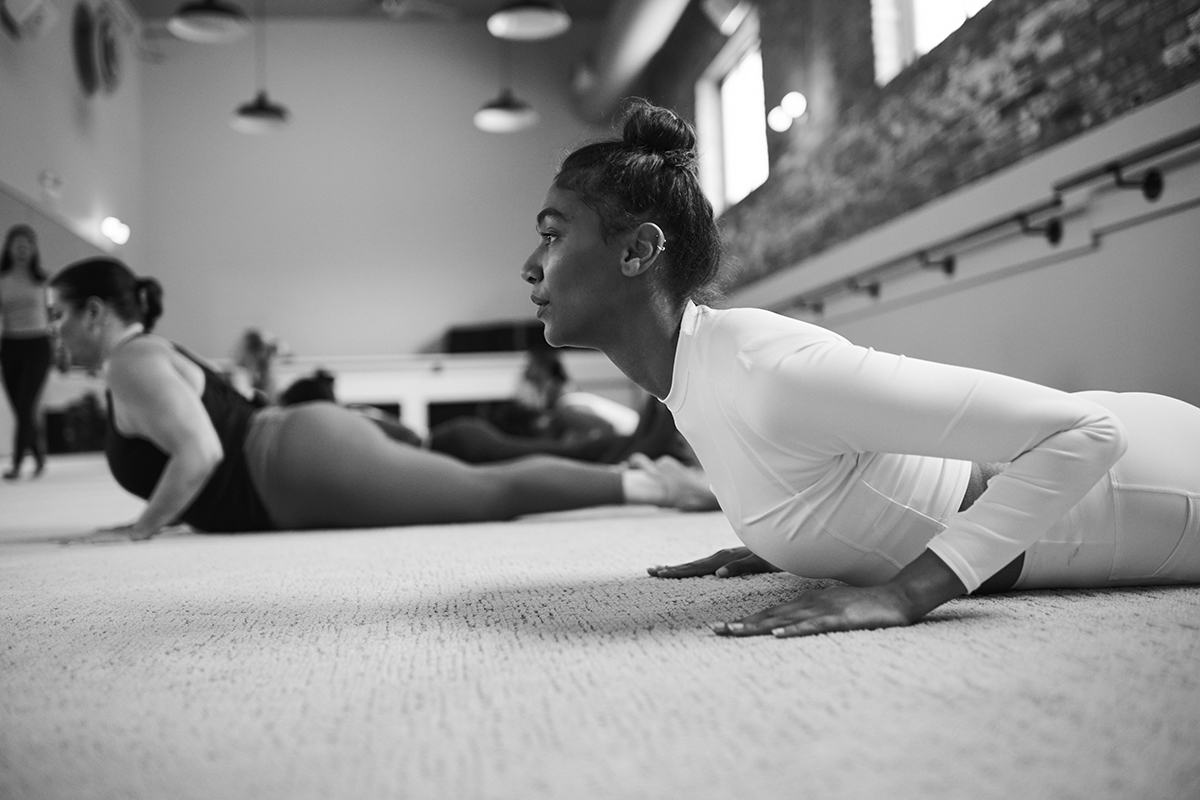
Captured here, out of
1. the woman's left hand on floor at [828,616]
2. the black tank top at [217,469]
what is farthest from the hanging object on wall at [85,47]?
the woman's left hand on floor at [828,616]

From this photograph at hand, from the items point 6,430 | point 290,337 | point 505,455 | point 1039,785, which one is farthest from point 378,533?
point 290,337

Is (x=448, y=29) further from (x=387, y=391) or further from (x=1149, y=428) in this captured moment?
(x=1149, y=428)

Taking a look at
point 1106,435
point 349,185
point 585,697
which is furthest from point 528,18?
point 585,697

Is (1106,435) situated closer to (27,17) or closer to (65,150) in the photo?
(27,17)

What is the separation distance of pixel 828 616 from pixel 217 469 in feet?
Result: 6.92

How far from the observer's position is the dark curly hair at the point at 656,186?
1.34 metres

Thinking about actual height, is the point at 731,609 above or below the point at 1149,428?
below

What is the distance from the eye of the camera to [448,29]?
10000 mm

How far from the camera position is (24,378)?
5938 millimetres

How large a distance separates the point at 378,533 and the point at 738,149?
5.78 metres

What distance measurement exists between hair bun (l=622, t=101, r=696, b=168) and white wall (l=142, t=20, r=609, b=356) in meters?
8.66

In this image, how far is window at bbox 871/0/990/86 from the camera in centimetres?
457

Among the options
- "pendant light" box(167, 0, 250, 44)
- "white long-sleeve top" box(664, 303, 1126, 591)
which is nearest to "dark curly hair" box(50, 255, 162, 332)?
"white long-sleeve top" box(664, 303, 1126, 591)

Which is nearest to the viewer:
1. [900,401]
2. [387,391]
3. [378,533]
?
[900,401]
